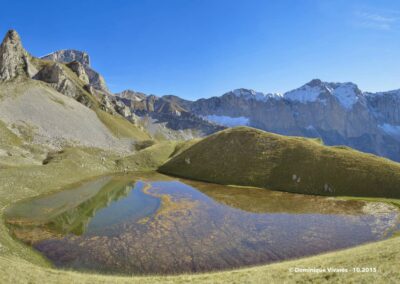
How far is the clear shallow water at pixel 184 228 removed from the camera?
35.3 m

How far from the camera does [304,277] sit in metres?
23.2

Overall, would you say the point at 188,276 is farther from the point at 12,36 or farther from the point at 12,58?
the point at 12,36

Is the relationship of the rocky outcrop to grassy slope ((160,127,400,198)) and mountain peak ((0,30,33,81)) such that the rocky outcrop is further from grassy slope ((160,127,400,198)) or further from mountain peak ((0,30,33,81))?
grassy slope ((160,127,400,198))

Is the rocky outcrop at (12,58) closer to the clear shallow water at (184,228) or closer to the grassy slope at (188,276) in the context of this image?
the grassy slope at (188,276)

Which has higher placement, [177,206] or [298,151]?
[298,151]

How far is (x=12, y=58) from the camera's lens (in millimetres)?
168125

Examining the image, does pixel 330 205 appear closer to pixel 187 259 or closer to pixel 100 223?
pixel 187 259

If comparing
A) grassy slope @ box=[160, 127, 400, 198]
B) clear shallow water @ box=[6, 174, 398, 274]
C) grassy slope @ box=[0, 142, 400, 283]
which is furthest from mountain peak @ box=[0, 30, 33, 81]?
clear shallow water @ box=[6, 174, 398, 274]

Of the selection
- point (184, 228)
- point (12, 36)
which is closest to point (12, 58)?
point (12, 36)

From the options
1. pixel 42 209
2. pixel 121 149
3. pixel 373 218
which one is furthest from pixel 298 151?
pixel 121 149

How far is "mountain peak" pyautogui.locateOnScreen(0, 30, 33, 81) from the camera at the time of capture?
158625 millimetres

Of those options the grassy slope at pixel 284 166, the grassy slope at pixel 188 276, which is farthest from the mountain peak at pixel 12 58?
the grassy slope at pixel 188 276

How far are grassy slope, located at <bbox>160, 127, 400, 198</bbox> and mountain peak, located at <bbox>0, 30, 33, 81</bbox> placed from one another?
109 metres

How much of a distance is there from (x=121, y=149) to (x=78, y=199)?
92.2 m
